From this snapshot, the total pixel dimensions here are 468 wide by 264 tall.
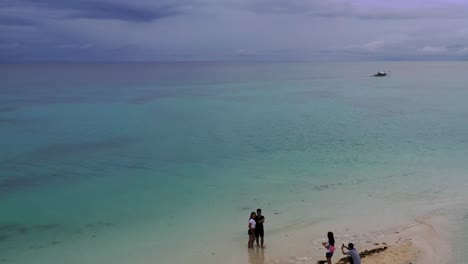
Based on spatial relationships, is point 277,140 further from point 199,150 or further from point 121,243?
point 121,243

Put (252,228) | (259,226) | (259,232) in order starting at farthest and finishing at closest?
(259,232)
(259,226)
(252,228)

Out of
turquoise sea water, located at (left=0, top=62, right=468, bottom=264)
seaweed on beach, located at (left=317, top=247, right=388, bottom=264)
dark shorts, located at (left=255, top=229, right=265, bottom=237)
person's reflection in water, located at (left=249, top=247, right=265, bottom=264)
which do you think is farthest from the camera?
turquoise sea water, located at (left=0, top=62, right=468, bottom=264)

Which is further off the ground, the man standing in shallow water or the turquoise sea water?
the man standing in shallow water

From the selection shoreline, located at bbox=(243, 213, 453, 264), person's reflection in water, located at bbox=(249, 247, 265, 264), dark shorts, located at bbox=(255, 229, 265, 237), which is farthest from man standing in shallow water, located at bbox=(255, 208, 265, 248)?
shoreline, located at bbox=(243, 213, 453, 264)

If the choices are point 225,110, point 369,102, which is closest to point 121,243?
point 225,110

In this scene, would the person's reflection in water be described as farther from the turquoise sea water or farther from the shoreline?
the turquoise sea water

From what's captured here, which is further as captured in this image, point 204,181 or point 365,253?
point 204,181

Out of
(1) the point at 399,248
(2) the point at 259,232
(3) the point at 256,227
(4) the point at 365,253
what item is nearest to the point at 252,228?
(3) the point at 256,227

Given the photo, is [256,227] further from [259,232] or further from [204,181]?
[204,181]

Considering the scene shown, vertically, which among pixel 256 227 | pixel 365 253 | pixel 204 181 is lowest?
pixel 204 181
